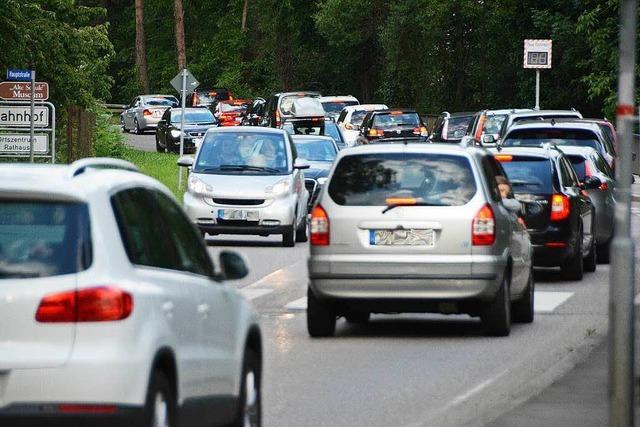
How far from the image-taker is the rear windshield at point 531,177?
846 inches

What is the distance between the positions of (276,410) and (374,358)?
10.0 ft

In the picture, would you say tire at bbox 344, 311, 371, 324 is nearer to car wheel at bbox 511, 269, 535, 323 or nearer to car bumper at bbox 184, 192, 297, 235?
car wheel at bbox 511, 269, 535, 323

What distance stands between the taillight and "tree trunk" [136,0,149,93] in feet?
301

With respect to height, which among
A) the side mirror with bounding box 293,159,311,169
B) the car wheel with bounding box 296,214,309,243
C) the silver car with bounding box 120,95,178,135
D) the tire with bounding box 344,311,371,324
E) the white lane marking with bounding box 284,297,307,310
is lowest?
the silver car with bounding box 120,95,178,135

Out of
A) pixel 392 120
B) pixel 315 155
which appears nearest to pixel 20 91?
pixel 315 155

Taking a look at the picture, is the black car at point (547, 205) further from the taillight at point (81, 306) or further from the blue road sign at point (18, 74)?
the taillight at point (81, 306)

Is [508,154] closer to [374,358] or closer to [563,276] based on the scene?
[563,276]

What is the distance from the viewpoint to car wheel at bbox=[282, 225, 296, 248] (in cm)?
2800

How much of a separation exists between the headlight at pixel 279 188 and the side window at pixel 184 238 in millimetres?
18966

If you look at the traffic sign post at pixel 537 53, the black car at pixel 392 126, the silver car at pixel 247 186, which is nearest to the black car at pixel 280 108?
the black car at pixel 392 126

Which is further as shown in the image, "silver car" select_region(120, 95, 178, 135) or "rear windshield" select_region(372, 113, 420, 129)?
"silver car" select_region(120, 95, 178, 135)

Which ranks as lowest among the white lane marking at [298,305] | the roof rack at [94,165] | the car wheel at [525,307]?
the white lane marking at [298,305]

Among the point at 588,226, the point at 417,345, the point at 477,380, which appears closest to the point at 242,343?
the point at 477,380

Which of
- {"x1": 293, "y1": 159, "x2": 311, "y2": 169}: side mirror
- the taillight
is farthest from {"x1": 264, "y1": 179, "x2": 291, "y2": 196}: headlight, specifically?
the taillight
